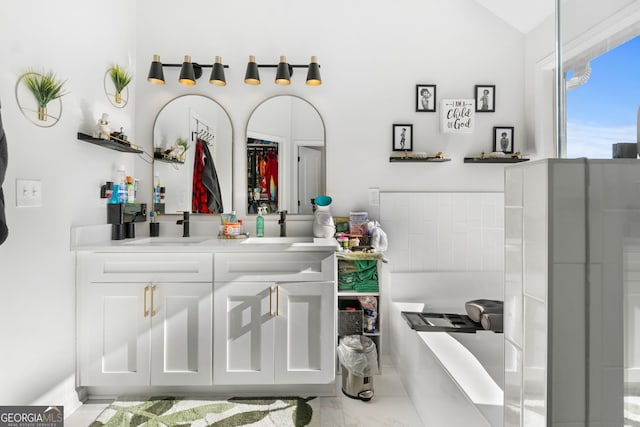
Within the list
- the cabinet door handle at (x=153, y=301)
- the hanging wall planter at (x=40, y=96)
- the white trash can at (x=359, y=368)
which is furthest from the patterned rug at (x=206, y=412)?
the hanging wall planter at (x=40, y=96)

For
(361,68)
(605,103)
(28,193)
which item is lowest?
(28,193)

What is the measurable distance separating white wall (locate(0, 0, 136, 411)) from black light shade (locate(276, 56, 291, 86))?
1118 mm

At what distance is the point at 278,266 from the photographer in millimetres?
2031

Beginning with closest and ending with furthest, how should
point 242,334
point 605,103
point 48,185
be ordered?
1. point 605,103
2. point 48,185
3. point 242,334

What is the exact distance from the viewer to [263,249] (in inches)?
80.1

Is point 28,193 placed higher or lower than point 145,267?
higher

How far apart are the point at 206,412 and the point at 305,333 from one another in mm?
665

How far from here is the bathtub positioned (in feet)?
4.57

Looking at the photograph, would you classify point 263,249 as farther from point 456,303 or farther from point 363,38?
point 363,38

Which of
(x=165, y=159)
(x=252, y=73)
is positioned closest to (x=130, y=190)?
(x=165, y=159)

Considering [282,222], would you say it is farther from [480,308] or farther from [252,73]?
[480,308]

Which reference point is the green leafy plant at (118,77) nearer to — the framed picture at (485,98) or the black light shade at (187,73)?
the black light shade at (187,73)

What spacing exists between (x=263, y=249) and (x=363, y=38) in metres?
1.81

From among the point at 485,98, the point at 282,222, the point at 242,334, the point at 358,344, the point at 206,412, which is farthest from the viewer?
the point at 485,98
